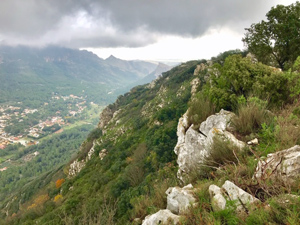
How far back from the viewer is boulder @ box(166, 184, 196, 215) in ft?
13.5

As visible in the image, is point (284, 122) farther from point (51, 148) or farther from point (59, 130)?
point (59, 130)

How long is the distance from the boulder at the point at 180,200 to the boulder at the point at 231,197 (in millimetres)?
638

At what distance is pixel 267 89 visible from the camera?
6902mm

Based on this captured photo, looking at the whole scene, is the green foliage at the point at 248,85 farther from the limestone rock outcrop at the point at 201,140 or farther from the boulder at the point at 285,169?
the boulder at the point at 285,169

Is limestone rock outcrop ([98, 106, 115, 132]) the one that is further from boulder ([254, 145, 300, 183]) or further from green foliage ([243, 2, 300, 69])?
boulder ([254, 145, 300, 183])

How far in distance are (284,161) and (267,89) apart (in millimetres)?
4256

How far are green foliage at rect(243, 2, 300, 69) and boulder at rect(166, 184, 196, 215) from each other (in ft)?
41.8

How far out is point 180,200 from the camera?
4.34 metres

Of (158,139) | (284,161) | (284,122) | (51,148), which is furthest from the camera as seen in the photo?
(51,148)

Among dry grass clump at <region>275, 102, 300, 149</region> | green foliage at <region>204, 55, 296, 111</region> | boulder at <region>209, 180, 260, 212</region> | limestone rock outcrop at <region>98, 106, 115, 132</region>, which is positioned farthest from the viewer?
limestone rock outcrop at <region>98, 106, 115, 132</region>

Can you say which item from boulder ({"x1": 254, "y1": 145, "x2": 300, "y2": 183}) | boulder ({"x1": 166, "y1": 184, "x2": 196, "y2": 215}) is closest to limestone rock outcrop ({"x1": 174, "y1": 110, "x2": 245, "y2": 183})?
boulder ({"x1": 166, "y1": 184, "x2": 196, "y2": 215})

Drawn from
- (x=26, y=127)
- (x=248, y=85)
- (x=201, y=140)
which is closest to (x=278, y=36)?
(x=248, y=85)

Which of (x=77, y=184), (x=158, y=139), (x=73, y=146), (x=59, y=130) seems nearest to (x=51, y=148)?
(x=73, y=146)

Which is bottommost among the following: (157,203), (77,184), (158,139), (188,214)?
(77,184)
